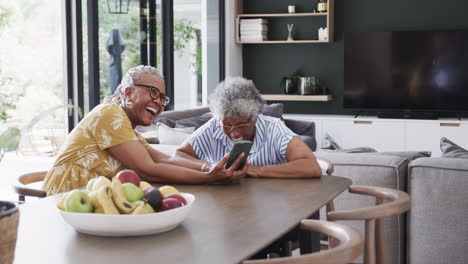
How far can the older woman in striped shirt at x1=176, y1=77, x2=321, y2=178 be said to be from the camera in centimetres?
242

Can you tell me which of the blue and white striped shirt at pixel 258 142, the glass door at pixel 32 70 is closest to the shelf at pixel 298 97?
the glass door at pixel 32 70

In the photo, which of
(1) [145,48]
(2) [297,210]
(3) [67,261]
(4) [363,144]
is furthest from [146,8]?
(3) [67,261]

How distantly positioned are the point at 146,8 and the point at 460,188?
145 inches

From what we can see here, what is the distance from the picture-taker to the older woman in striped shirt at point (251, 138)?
2.42 metres

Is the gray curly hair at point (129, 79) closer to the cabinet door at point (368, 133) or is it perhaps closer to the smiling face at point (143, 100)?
the smiling face at point (143, 100)

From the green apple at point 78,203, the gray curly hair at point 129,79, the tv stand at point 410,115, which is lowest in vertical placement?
the tv stand at point 410,115

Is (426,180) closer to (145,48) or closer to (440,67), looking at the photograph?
(145,48)

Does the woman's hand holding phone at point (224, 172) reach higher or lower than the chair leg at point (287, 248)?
higher

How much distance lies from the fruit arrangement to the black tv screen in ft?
18.7

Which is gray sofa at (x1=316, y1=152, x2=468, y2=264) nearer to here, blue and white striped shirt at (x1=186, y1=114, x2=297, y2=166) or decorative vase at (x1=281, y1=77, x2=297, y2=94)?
blue and white striped shirt at (x1=186, y1=114, x2=297, y2=166)

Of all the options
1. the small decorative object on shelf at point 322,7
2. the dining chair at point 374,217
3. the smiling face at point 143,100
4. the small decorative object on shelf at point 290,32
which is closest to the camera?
the dining chair at point 374,217

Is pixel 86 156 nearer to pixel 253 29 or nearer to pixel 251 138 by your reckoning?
pixel 251 138

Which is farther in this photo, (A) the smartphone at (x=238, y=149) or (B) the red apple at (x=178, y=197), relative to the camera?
(A) the smartphone at (x=238, y=149)

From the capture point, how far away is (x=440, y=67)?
22.0 feet
